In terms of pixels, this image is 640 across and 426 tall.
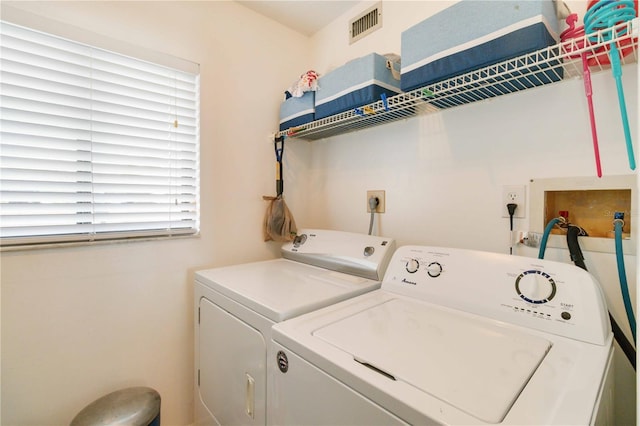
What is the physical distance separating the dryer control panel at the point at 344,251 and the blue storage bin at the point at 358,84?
667 mm

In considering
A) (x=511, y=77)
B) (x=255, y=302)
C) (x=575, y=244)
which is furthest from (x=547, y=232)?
(x=255, y=302)

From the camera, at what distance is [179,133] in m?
1.56

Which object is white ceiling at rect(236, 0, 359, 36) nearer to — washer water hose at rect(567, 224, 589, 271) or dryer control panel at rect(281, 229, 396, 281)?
dryer control panel at rect(281, 229, 396, 281)

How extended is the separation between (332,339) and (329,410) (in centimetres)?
17

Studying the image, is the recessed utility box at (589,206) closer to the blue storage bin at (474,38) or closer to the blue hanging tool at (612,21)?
the blue hanging tool at (612,21)

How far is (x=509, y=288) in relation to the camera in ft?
3.15

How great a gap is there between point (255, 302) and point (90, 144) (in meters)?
1.05

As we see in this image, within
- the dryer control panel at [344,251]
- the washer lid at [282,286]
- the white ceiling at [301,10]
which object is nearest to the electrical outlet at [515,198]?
the dryer control panel at [344,251]

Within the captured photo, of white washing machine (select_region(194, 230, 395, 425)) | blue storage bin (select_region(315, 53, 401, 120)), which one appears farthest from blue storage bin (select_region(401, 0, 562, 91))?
white washing machine (select_region(194, 230, 395, 425))

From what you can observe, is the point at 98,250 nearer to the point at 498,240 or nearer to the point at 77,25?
the point at 77,25

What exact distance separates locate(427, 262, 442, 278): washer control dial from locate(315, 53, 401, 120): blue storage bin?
0.77 m

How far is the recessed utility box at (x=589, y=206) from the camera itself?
0.97 meters

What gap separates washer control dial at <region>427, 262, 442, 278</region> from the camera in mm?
1122

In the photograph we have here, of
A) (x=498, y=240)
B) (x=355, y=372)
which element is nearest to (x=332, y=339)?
(x=355, y=372)
